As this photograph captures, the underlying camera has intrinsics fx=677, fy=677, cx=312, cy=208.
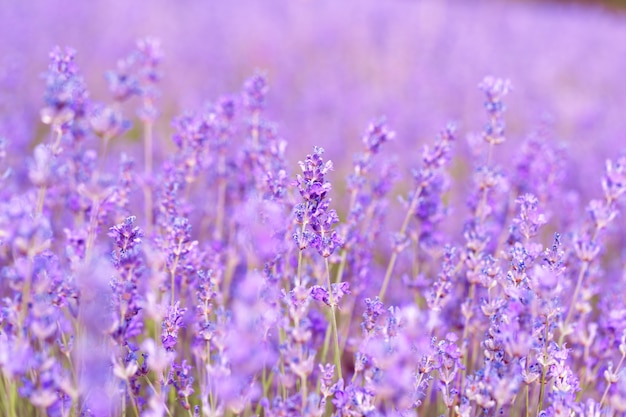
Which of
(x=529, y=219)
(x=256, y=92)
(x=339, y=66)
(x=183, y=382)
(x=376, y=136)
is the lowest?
(x=183, y=382)

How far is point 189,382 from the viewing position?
1.41 m

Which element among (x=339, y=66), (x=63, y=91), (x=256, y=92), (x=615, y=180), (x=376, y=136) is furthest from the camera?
(x=339, y=66)

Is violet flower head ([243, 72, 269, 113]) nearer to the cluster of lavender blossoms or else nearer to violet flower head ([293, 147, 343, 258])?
the cluster of lavender blossoms

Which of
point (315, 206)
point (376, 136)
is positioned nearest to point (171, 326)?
point (315, 206)

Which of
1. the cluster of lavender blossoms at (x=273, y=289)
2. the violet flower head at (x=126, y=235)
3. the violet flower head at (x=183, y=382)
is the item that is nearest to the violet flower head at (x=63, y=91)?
the cluster of lavender blossoms at (x=273, y=289)

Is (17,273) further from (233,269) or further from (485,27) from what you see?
(485,27)

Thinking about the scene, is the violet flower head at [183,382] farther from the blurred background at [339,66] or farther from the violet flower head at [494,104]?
the blurred background at [339,66]

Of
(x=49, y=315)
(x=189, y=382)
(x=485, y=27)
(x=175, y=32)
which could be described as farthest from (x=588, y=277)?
(x=485, y=27)

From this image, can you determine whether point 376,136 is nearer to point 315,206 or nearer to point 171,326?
point 315,206

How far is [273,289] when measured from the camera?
4.72 feet

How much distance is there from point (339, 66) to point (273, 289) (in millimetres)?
4020

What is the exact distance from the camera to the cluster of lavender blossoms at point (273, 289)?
114cm

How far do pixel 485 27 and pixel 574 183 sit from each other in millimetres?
4396

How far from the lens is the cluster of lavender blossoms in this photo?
3.75 feet
